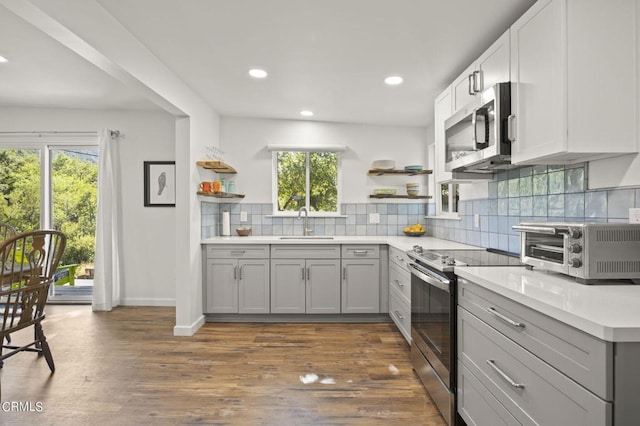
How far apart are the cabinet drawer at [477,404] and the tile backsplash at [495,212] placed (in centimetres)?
99

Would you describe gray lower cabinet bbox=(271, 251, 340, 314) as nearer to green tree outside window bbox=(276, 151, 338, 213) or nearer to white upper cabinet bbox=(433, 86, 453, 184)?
green tree outside window bbox=(276, 151, 338, 213)

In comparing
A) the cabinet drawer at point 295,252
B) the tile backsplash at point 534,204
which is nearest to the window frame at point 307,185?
the cabinet drawer at point 295,252

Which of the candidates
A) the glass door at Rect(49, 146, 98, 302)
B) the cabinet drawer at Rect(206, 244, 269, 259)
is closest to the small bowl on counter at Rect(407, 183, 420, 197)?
the cabinet drawer at Rect(206, 244, 269, 259)

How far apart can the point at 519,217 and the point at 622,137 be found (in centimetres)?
100

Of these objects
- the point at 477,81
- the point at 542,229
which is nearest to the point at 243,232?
the point at 477,81

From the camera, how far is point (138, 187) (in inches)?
172

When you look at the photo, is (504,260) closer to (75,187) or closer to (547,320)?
(547,320)

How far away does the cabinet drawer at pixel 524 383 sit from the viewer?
1.02 m

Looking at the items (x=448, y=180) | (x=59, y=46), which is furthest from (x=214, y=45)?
(x=448, y=180)

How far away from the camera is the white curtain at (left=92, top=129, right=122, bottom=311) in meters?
4.18

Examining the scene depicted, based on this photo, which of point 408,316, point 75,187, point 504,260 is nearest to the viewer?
point 504,260

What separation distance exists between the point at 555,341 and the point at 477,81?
5.65 ft

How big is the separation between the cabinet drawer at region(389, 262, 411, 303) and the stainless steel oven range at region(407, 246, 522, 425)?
0.39 m

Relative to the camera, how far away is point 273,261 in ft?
12.3
